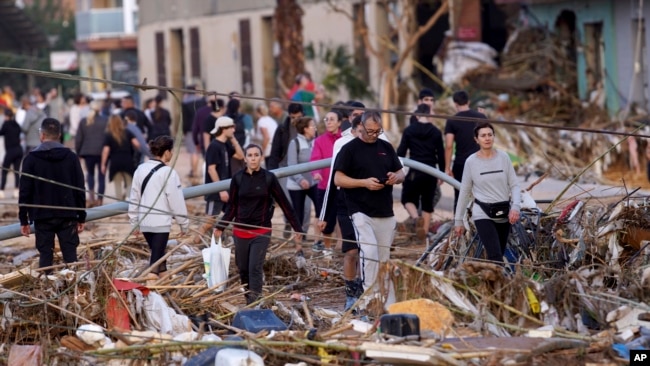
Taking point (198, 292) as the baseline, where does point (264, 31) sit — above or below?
above

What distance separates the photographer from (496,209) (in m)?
11.6

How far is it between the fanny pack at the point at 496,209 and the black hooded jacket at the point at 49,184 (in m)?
3.53

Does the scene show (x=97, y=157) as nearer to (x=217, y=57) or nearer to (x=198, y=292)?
(x=198, y=292)

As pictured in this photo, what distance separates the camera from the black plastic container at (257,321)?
32.6 ft

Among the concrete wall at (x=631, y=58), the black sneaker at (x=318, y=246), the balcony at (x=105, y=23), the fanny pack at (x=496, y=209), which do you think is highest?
the balcony at (x=105, y=23)

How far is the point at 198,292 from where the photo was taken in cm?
1138

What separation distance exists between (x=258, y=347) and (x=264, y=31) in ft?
106

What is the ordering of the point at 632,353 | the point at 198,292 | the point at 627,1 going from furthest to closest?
the point at 627,1
the point at 198,292
the point at 632,353

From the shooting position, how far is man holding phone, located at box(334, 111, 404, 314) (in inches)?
448

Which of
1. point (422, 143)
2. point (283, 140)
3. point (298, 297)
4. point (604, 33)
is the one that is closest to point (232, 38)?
point (604, 33)

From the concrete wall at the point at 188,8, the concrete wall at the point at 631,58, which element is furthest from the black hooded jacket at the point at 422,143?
the concrete wall at the point at 188,8

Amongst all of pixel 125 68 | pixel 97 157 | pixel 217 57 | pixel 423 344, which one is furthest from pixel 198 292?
pixel 125 68

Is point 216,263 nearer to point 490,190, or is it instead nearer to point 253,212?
point 253,212

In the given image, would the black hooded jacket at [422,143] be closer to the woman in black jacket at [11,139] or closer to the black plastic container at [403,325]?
the black plastic container at [403,325]
